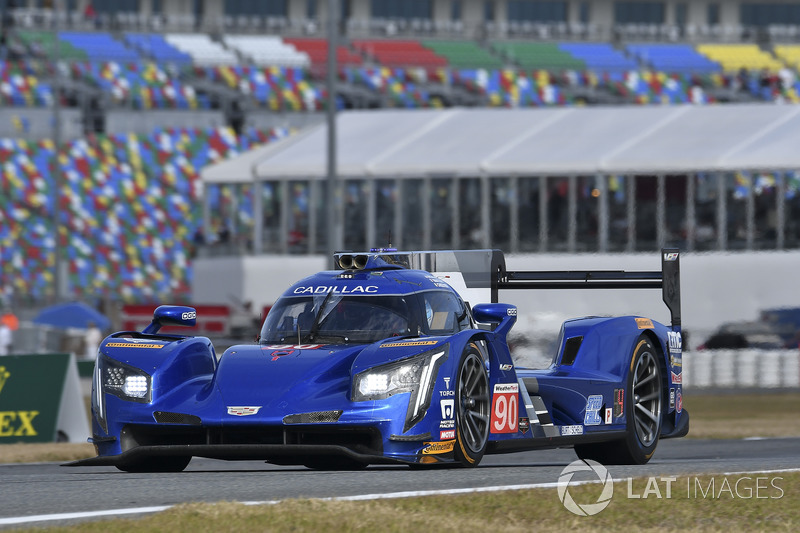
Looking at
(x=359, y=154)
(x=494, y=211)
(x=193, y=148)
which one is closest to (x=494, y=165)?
(x=494, y=211)

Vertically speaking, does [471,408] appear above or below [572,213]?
above

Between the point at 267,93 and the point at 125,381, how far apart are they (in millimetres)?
49375

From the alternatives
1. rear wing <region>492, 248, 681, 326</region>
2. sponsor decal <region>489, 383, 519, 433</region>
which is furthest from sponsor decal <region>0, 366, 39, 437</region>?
sponsor decal <region>489, 383, 519, 433</region>

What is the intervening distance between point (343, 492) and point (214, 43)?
190 ft

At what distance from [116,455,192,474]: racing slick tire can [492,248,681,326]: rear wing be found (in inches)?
118

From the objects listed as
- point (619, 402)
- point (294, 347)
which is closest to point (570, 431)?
point (619, 402)

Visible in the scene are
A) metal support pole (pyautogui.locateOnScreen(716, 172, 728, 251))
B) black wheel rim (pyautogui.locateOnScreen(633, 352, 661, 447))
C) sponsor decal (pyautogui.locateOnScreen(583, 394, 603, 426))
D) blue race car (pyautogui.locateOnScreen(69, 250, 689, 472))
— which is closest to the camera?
blue race car (pyautogui.locateOnScreen(69, 250, 689, 472))

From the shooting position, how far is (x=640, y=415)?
37.3 feet

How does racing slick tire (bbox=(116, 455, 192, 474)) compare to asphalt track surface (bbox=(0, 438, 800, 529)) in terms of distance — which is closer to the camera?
asphalt track surface (bbox=(0, 438, 800, 529))

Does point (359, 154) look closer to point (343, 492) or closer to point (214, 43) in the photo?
point (214, 43)

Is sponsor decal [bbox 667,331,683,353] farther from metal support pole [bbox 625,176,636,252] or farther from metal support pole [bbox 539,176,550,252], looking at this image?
metal support pole [bbox 539,176,550,252]

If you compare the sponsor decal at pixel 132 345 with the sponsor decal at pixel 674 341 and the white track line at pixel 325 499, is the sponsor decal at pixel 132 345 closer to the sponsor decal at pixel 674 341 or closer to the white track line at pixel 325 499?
the white track line at pixel 325 499

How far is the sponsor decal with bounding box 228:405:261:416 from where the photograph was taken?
29.4 ft

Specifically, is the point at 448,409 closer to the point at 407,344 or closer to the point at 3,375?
the point at 407,344
